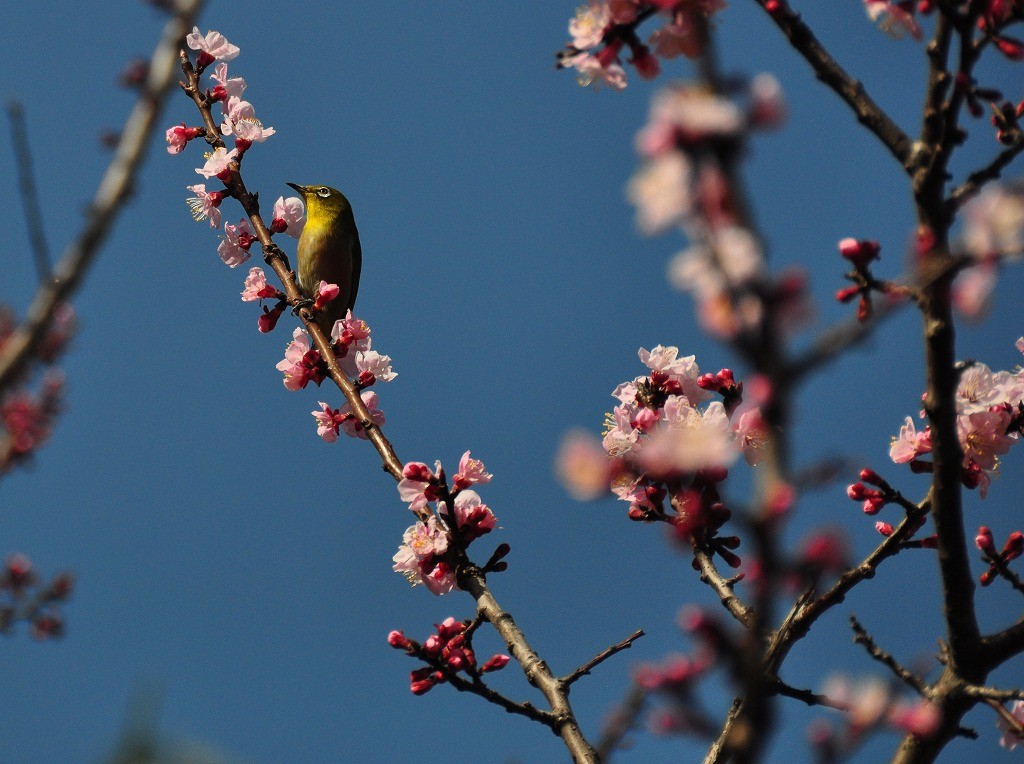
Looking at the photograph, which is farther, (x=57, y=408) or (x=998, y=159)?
(x=57, y=408)

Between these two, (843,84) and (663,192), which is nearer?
(663,192)

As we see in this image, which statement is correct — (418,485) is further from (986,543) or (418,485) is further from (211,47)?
(211,47)

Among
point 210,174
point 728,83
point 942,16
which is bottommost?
point 728,83

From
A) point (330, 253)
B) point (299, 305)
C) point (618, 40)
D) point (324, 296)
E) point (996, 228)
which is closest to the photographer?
point (996, 228)

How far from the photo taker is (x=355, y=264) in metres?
8.80

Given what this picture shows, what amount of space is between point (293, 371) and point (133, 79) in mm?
1818

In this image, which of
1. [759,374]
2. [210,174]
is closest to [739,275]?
[759,374]

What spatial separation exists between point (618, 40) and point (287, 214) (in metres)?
2.46

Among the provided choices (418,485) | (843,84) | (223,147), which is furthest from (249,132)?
(843,84)

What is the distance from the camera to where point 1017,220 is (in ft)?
6.57

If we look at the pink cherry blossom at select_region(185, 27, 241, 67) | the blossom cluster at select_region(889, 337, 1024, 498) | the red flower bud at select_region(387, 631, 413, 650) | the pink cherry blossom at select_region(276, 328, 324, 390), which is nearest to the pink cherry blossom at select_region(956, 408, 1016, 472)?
the blossom cluster at select_region(889, 337, 1024, 498)

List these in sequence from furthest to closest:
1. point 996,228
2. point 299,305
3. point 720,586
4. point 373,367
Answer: point 299,305 → point 373,367 → point 720,586 → point 996,228

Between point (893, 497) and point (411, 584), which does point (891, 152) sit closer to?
point (893, 497)

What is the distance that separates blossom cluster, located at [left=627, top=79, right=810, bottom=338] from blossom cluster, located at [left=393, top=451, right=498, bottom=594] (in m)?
2.28
